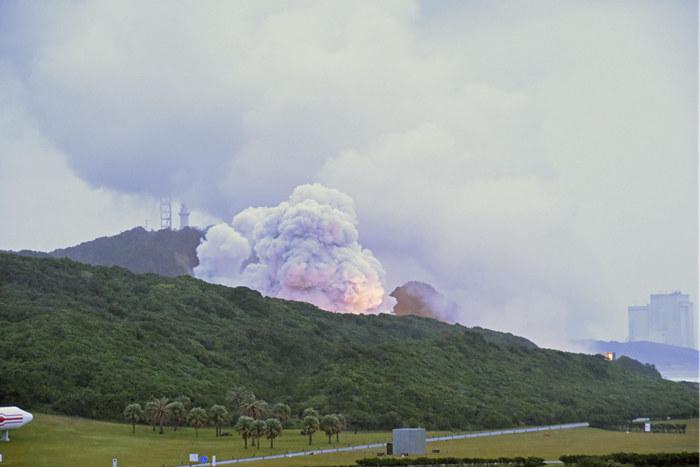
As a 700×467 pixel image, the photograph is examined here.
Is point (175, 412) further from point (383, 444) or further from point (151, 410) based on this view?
point (383, 444)

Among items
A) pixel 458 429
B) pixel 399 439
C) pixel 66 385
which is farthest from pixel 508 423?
pixel 66 385

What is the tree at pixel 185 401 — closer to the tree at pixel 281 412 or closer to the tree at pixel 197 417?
the tree at pixel 197 417

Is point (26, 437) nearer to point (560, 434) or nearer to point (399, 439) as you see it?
point (399, 439)

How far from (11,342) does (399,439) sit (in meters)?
71.1

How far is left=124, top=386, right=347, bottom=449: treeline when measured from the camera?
118 metres

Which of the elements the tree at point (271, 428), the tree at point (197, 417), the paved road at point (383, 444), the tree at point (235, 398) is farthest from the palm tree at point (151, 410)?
the paved road at point (383, 444)

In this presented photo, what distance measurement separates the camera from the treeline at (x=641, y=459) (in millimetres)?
92750

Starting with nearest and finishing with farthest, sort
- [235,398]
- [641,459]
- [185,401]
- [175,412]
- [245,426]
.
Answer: [641,459] < [245,426] < [175,412] < [185,401] < [235,398]

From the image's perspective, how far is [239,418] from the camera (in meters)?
120

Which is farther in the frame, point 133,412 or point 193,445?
point 133,412

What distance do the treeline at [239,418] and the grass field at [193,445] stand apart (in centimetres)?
135

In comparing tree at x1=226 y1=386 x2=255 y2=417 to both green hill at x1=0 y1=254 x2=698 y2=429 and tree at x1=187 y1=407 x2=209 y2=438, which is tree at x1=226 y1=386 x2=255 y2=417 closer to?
green hill at x1=0 y1=254 x2=698 y2=429

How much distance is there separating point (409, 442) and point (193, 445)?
23760 millimetres

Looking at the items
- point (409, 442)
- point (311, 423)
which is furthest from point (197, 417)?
point (409, 442)
